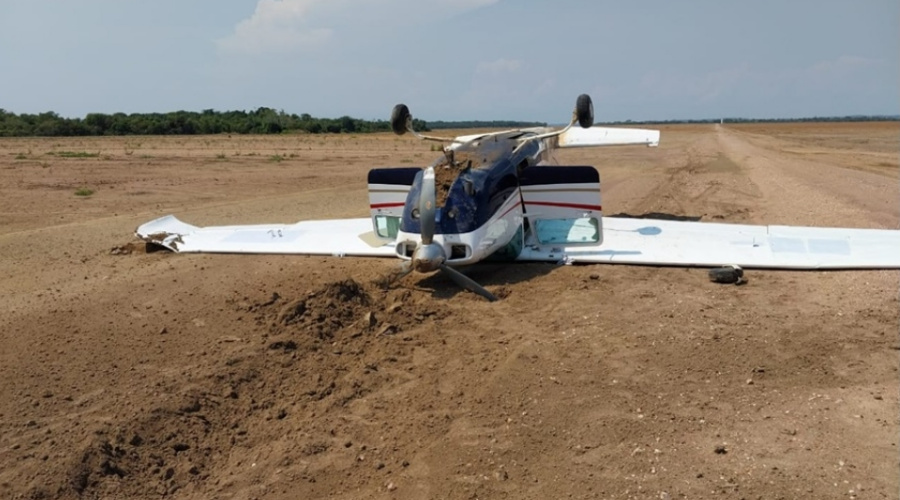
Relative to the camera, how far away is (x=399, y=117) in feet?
36.5

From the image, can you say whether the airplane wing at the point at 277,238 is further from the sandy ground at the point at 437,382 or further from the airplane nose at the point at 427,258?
the airplane nose at the point at 427,258

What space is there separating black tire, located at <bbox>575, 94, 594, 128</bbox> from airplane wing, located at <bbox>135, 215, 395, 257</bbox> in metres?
3.57

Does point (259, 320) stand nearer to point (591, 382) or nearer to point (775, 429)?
point (591, 382)

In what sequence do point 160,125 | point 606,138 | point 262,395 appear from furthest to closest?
point 160,125
point 606,138
point 262,395

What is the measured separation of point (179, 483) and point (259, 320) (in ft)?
9.80

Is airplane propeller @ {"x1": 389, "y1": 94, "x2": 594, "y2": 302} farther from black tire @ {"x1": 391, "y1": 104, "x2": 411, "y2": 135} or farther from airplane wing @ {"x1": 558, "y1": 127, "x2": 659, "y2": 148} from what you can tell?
airplane wing @ {"x1": 558, "y1": 127, "x2": 659, "y2": 148}

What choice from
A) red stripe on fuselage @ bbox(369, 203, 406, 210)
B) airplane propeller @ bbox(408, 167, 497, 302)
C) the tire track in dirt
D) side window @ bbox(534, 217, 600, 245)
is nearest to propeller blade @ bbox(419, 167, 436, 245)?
airplane propeller @ bbox(408, 167, 497, 302)

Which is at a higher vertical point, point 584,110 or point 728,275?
point 584,110

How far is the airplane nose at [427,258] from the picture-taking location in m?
8.09

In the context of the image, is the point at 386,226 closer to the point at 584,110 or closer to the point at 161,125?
the point at 584,110

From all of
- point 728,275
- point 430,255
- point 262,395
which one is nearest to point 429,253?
point 430,255

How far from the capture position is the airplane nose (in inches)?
318

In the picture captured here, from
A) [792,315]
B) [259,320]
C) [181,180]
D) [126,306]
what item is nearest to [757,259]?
[792,315]

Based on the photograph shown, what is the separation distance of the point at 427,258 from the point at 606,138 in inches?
378
